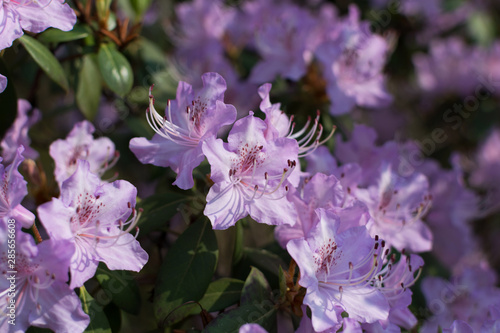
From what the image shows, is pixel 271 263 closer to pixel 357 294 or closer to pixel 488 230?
pixel 357 294

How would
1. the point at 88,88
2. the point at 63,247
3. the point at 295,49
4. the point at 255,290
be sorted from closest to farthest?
the point at 63,247 → the point at 255,290 → the point at 88,88 → the point at 295,49

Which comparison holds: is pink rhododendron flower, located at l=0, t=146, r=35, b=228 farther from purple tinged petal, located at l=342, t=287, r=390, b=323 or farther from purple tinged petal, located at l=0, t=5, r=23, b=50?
purple tinged petal, located at l=342, t=287, r=390, b=323

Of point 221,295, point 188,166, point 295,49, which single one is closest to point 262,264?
point 221,295

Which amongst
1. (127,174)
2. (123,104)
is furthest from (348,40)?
(127,174)

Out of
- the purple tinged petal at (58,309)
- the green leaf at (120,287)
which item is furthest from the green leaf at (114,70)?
the purple tinged petal at (58,309)

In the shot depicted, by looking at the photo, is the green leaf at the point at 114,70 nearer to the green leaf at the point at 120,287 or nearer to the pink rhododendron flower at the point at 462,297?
the green leaf at the point at 120,287

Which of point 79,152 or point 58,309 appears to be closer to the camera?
point 58,309

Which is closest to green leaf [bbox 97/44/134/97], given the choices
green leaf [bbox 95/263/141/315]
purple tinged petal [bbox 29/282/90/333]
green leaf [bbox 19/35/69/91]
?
green leaf [bbox 19/35/69/91]

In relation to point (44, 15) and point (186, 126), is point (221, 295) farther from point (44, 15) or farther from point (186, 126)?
point (44, 15)
